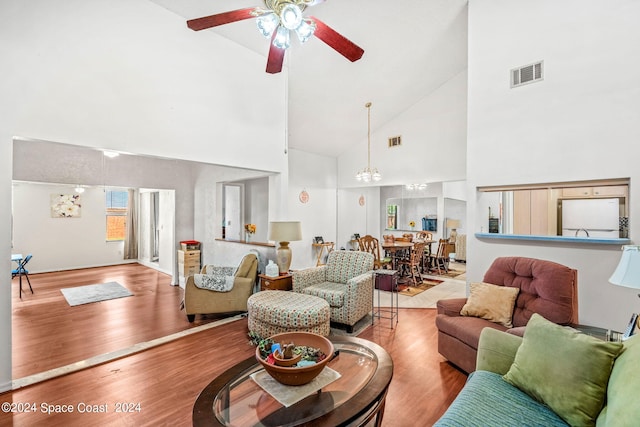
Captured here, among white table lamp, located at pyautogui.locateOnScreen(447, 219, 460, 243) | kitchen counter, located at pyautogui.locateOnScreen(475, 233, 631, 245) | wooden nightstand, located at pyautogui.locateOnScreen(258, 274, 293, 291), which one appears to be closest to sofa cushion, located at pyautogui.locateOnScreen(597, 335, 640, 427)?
kitchen counter, located at pyautogui.locateOnScreen(475, 233, 631, 245)

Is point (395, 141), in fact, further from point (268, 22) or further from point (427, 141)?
point (268, 22)

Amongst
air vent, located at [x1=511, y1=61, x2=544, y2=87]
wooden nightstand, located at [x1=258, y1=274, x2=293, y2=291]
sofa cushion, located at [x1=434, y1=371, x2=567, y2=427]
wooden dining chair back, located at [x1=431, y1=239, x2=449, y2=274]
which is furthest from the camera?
wooden dining chair back, located at [x1=431, y1=239, x2=449, y2=274]

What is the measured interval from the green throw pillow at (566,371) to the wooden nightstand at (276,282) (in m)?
2.91

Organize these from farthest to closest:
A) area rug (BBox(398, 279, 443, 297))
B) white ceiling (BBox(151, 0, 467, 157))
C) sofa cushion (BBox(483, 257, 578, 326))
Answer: area rug (BBox(398, 279, 443, 297)), white ceiling (BBox(151, 0, 467, 157)), sofa cushion (BBox(483, 257, 578, 326))

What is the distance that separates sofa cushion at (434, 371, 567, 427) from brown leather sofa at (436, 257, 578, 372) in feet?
2.22

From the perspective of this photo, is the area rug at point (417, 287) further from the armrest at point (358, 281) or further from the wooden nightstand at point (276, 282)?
A: the wooden nightstand at point (276, 282)

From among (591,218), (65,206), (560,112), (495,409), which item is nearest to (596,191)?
(591,218)

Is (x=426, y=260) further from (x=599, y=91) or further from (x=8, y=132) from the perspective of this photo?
(x=8, y=132)

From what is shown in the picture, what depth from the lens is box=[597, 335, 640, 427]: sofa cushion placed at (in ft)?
3.57

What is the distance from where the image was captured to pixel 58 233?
21.8 feet

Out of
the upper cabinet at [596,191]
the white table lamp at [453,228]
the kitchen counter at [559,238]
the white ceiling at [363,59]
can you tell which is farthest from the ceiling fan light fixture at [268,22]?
the white table lamp at [453,228]

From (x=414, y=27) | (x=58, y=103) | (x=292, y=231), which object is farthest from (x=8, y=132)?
(x=414, y=27)

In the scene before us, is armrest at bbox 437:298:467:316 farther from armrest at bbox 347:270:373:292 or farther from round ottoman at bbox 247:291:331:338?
round ottoman at bbox 247:291:331:338

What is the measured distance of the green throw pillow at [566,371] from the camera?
1.39m
